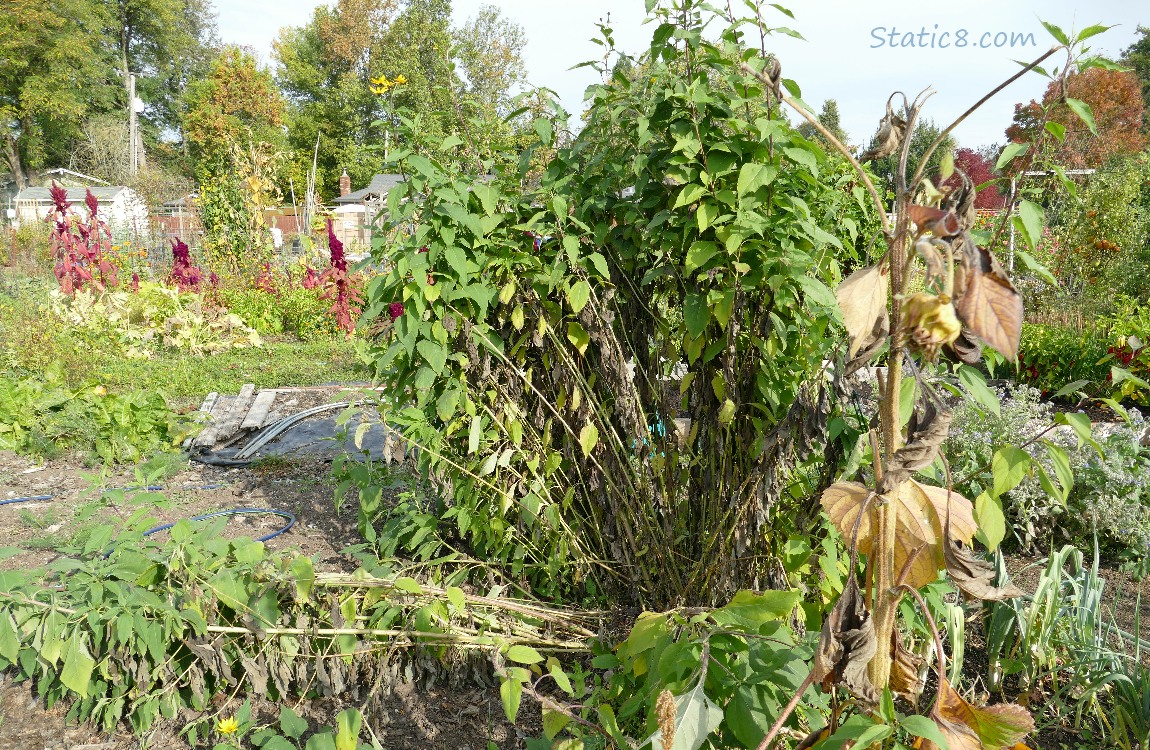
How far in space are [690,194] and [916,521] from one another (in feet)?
3.56

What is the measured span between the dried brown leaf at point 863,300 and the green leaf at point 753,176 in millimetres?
887

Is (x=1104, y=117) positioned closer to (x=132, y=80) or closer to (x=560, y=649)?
(x=560, y=649)

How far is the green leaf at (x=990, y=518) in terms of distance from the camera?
3.00 feet

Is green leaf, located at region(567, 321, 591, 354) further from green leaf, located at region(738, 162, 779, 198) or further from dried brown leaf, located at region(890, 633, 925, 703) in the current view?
dried brown leaf, located at region(890, 633, 925, 703)

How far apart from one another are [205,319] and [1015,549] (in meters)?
8.79

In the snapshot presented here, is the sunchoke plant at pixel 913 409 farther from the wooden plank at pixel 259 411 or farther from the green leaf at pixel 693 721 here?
the wooden plank at pixel 259 411

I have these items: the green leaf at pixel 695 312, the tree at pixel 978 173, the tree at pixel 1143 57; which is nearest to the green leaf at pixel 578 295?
the green leaf at pixel 695 312

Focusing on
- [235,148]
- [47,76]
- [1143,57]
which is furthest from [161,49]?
[1143,57]

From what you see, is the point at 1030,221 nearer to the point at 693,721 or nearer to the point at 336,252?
the point at 693,721

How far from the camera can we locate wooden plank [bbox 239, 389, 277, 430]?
5.27 meters

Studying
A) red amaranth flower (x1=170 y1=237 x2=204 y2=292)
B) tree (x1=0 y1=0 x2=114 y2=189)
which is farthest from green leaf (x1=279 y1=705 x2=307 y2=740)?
tree (x1=0 y1=0 x2=114 y2=189)

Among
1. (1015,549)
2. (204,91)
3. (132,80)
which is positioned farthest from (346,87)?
(1015,549)

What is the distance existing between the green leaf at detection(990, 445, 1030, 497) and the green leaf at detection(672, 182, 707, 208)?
979 millimetres

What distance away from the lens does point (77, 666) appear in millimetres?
1811
